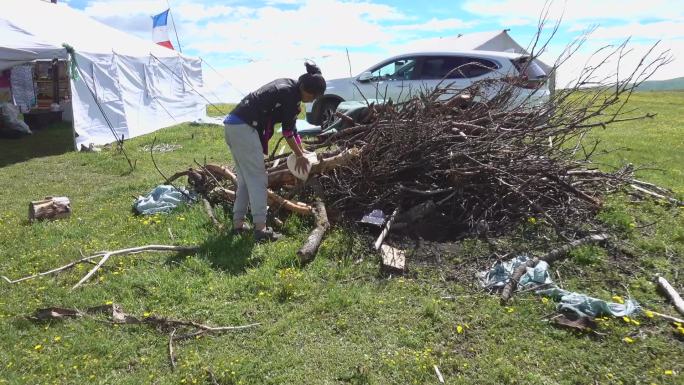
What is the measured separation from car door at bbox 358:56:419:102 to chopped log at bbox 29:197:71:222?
20.9ft

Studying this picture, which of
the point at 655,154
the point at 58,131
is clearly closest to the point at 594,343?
the point at 655,154

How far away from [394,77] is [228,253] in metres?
7.26

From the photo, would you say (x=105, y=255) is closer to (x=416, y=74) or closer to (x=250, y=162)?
(x=250, y=162)

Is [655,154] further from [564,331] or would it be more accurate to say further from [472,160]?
[564,331]

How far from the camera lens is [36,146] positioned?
11.0 meters

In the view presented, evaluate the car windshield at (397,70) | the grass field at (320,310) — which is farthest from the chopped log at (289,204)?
the car windshield at (397,70)

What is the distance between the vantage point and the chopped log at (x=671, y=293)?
3469mm

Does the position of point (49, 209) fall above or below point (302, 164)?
below

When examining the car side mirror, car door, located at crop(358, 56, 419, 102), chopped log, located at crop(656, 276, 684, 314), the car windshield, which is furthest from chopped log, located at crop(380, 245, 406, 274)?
the car side mirror

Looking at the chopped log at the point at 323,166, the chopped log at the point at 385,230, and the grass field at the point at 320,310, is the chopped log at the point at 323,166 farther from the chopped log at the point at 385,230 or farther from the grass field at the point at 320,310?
the chopped log at the point at 385,230

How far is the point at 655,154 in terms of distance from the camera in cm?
877

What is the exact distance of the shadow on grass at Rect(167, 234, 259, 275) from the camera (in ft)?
13.9

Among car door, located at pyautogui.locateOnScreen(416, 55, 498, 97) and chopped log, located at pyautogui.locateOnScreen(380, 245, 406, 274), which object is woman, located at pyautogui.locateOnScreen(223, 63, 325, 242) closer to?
chopped log, located at pyautogui.locateOnScreen(380, 245, 406, 274)

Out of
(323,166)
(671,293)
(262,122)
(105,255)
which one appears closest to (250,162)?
(262,122)
